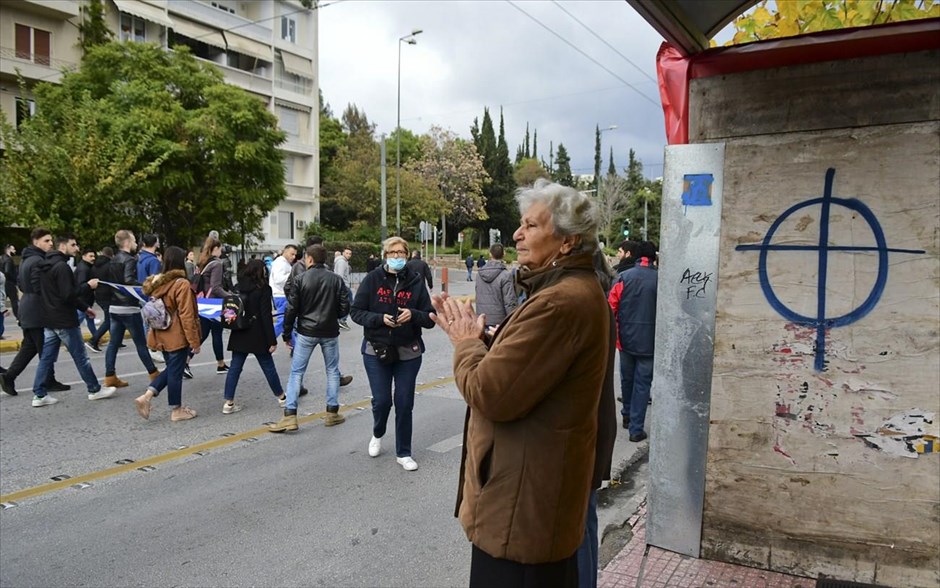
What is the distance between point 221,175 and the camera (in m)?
22.2

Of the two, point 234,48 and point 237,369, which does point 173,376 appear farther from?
point 234,48

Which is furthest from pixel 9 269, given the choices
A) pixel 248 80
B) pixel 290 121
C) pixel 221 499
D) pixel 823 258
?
pixel 290 121

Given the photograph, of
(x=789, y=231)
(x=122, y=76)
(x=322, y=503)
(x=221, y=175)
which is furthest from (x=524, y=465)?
(x=122, y=76)

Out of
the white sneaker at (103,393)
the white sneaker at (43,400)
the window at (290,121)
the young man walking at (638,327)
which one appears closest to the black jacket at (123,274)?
the white sneaker at (103,393)

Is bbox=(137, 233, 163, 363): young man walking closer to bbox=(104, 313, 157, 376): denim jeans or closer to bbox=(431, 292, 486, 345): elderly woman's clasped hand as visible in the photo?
bbox=(104, 313, 157, 376): denim jeans

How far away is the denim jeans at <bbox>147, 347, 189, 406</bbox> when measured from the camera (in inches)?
263

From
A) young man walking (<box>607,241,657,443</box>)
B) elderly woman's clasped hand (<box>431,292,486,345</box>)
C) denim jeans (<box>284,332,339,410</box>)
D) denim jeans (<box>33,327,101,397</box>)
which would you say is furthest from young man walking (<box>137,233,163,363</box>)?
elderly woman's clasped hand (<box>431,292,486,345</box>)

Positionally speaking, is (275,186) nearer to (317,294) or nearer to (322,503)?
(317,294)

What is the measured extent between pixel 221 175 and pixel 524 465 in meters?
22.6

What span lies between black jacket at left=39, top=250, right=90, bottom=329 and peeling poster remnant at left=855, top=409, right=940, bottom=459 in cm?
790

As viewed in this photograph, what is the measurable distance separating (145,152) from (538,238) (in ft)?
69.6

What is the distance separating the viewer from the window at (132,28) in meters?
30.8

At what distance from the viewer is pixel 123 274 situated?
9.05 metres

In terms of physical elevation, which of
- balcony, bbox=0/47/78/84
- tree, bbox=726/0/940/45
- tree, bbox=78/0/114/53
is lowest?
tree, bbox=726/0/940/45
